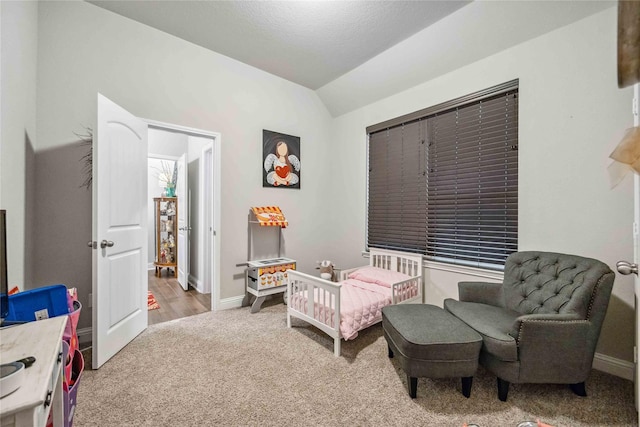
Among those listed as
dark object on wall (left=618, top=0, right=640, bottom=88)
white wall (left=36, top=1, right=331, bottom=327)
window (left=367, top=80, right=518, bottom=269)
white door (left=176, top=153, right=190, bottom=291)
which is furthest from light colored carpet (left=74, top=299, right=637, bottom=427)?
white door (left=176, top=153, right=190, bottom=291)

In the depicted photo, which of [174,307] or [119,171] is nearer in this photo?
[119,171]

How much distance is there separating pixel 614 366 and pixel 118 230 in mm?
3868

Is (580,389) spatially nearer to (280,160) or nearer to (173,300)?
(280,160)

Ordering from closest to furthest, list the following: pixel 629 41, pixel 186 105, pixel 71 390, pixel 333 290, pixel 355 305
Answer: pixel 629 41, pixel 71 390, pixel 333 290, pixel 355 305, pixel 186 105

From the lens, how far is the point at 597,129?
200 cm

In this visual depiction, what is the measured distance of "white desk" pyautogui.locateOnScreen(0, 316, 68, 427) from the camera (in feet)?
2.15

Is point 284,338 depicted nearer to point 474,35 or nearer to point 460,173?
point 460,173

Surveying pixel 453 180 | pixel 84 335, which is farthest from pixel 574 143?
pixel 84 335

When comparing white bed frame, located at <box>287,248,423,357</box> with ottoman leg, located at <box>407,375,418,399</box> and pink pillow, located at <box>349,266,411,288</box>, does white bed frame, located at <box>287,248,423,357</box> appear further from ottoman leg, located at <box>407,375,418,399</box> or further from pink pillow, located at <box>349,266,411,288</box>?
ottoman leg, located at <box>407,375,418,399</box>

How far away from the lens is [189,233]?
4.41 m

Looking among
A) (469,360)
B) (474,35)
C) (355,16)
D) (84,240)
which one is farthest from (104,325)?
(474,35)

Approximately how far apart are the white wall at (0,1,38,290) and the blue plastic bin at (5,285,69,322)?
390 millimetres

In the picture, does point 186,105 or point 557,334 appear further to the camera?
point 186,105

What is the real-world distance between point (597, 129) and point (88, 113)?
13.3 ft
